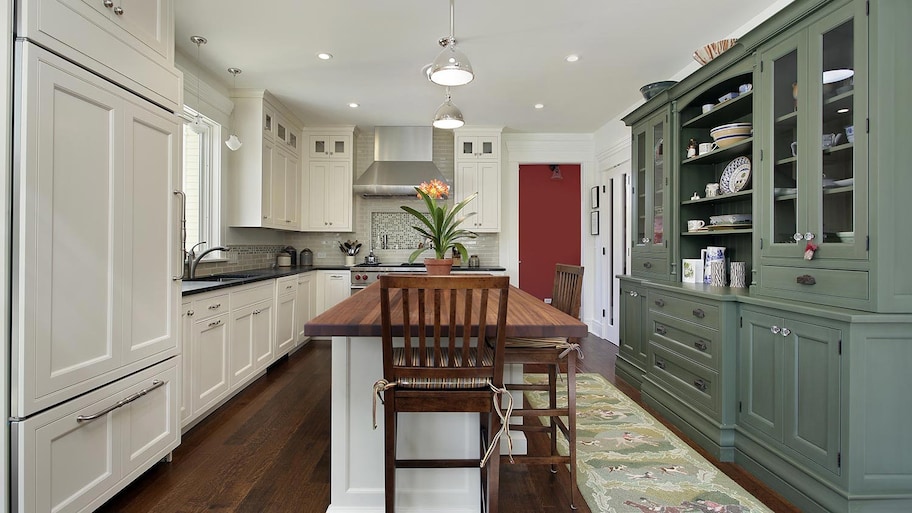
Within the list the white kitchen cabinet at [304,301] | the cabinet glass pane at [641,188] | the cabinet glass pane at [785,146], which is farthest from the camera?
the white kitchen cabinet at [304,301]

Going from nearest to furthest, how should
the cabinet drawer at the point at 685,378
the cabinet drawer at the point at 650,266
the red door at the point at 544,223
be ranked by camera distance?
1. the cabinet drawer at the point at 685,378
2. the cabinet drawer at the point at 650,266
3. the red door at the point at 544,223

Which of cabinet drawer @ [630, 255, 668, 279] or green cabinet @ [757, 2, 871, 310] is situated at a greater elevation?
green cabinet @ [757, 2, 871, 310]

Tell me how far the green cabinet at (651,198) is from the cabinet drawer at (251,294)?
321cm

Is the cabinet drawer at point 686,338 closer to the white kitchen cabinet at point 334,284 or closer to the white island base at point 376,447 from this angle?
the white island base at point 376,447

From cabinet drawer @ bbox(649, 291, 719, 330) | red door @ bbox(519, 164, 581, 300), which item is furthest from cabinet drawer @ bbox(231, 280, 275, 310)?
red door @ bbox(519, 164, 581, 300)

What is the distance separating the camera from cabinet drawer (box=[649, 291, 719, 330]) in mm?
2496

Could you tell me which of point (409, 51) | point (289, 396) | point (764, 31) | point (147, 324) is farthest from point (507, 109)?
point (147, 324)

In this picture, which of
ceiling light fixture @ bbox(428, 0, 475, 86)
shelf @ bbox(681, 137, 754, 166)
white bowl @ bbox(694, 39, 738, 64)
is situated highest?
Answer: white bowl @ bbox(694, 39, 738, 64)

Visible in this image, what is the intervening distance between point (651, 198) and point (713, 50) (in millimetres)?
1152

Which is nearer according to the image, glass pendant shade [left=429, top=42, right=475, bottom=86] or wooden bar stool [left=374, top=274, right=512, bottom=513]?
wooden bar stool [left=374, top=274, right=512, bottom=513]

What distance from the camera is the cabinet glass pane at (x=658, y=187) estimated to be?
3.37m

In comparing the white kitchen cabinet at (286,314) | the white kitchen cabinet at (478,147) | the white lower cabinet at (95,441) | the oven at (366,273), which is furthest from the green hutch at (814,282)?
the white kitchen cabinet at (286,314)

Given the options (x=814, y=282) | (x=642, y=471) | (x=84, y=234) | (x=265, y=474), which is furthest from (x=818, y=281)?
(x=84, y=234)

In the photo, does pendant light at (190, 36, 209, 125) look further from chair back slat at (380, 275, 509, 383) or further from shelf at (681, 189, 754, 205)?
shelf at (681, 189, 754, 205)
